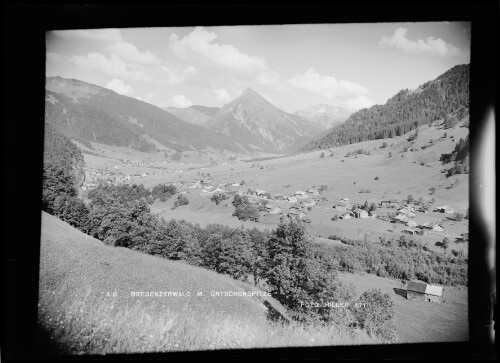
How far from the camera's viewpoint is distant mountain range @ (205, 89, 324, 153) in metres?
5.62

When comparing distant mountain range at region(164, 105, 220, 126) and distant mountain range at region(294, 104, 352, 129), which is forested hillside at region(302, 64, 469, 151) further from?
distant mountain range at region(164, 105, 220, 126)

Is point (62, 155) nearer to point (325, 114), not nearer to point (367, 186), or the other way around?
point (325, 114)

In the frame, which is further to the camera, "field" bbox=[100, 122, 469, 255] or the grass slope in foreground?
"field" bbox=[100, 122, 469, 255]

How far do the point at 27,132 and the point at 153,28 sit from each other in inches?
91.0

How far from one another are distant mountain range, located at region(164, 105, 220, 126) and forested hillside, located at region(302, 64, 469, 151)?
1.85 m

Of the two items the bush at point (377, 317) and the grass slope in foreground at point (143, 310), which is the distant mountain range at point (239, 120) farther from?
the bush at point (377, 317)

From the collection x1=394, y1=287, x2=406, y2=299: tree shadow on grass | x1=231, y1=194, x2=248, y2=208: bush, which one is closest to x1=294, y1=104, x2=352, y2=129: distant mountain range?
x1=231, y1=194, x2=248, y2=208: bush

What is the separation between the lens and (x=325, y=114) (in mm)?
5789

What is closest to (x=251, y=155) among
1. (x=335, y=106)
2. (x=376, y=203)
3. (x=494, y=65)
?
(x=335, y=106)

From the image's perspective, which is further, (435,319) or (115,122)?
(115,122)

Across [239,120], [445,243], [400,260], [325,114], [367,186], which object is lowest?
[400,260]

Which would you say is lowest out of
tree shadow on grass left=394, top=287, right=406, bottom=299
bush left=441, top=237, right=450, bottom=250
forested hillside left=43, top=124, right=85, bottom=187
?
tree shadow on grass left=394, top=287, right=406, bottom=299

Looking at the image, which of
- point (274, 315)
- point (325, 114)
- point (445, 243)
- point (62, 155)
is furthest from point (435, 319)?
point (62, 155)

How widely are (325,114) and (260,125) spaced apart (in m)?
1.25
